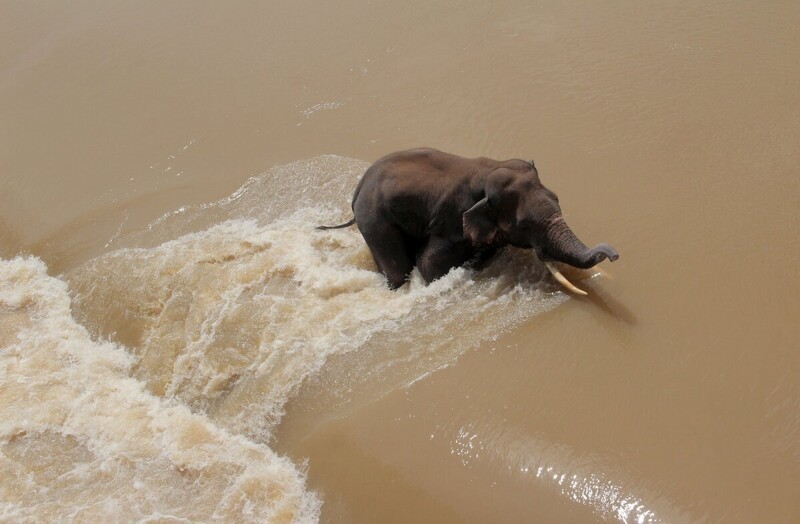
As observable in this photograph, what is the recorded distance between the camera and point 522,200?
5.43 metres

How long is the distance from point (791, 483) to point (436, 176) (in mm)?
3229

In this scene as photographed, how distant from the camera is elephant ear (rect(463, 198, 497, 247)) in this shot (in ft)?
18.2

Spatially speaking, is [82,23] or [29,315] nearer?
[29,315]

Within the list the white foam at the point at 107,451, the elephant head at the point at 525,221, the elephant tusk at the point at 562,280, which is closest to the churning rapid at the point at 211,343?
the white foam at the point at 107,451

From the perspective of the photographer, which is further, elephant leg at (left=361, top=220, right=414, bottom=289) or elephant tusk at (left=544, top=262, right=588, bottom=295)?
elephant leg at (left=361, top=220, right=414, bottom=289)

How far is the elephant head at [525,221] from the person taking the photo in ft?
17.2

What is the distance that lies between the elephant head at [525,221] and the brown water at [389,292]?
283 millimetres

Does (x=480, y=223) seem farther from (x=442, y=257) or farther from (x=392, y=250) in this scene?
(x=392, y=250)

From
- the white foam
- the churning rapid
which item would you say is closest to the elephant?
the churning rapid

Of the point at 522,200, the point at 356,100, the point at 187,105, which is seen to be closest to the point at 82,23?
the point at 187,105

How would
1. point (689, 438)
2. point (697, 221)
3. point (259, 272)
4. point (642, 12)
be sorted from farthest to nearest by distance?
1. point (642, 12)
2. point (259, 272)
3. point (697, 221)
4. point (689, 438)

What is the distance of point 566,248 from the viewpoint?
5211 mm

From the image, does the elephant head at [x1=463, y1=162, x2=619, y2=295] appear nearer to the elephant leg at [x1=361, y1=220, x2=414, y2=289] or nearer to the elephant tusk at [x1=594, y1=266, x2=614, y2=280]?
the elephant tusk at [x1=594, y1=266, x2=614, y2=280]

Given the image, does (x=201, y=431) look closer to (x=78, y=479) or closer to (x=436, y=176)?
(x=78, y=479)
